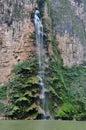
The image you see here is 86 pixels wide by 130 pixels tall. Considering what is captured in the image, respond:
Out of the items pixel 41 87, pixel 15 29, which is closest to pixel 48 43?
pixel 15 29

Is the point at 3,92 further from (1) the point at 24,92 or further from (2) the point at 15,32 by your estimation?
(2) the point at 15,32

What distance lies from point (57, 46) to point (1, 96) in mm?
15315

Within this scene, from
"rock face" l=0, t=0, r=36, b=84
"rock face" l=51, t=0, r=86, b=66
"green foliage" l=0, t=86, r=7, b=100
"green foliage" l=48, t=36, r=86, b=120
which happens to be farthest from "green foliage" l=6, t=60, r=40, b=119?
"rock face" l=51, t=0, r=86, b=66

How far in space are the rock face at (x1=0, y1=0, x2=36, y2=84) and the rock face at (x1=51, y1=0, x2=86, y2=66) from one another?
24.3 ft

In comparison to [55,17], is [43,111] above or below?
below

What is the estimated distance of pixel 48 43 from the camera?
59.8 m

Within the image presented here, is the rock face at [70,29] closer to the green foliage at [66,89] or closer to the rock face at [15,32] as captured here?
the green foliage at [66,89]

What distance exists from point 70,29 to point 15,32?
40.1 ft

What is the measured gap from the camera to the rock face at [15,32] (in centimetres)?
5734

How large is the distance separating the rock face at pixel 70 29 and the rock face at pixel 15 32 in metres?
7.40

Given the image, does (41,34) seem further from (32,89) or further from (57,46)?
(32,89)

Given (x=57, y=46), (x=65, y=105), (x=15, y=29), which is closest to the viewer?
(x=65, y=105)

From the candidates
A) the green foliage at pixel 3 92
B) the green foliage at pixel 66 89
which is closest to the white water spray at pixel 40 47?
the green foliage at pixel 66 89

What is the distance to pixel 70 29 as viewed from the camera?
220ft
